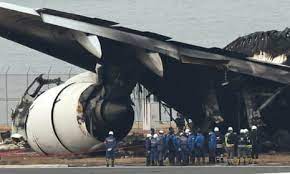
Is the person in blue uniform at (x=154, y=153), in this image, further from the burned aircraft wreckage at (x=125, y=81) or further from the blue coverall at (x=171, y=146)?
the burned aircraft wreckage at (x=125, y=81)

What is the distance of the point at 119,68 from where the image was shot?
111 ft

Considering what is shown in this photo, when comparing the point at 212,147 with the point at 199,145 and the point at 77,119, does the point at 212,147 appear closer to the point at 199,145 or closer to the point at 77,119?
the point at 199,145

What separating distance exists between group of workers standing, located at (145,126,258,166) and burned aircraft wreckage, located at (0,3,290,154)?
231 centimetres

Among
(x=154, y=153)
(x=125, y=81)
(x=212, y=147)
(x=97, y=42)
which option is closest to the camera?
(x=97, y=42)

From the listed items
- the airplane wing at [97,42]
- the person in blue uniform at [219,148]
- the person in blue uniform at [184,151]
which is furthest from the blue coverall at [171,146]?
the airplane wing at [97,42]

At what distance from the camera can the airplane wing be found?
31109 mm

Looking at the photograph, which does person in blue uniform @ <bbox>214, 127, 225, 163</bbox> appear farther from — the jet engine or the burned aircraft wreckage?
the jet engine

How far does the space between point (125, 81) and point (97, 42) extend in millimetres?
3413

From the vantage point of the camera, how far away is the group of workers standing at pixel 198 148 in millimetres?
31922

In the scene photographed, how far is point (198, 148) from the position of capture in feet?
105

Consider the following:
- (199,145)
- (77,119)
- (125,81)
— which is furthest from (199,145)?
(77,119)

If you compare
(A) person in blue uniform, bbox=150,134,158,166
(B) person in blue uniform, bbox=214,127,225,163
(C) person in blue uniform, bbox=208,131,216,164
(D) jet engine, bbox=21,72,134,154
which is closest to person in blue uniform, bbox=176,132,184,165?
(A) person in blue uniform, bbox=150,134,158,166

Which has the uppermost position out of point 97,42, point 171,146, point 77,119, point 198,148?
point 97,42
